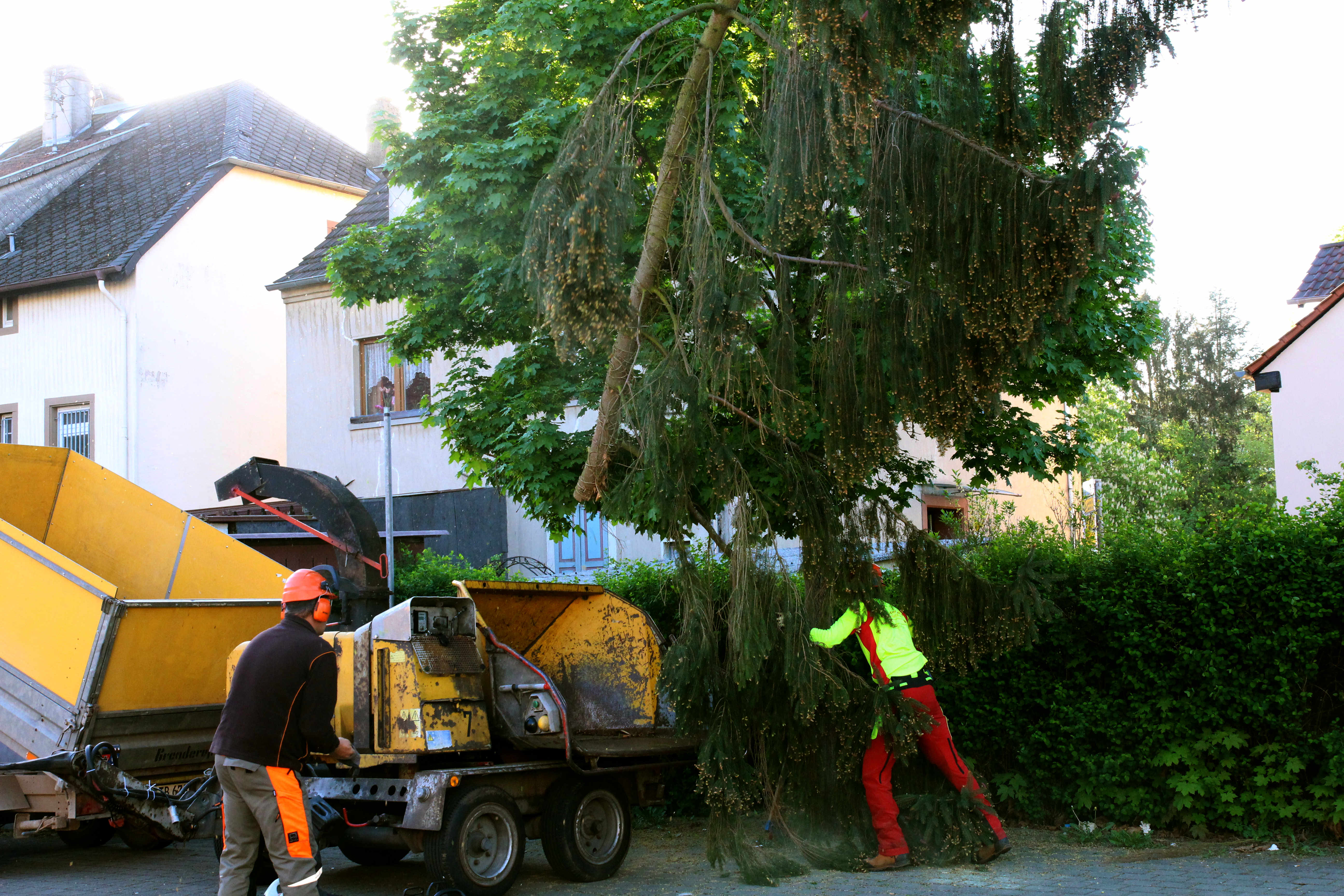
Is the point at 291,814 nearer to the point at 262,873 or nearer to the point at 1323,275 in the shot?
the point at 262,873

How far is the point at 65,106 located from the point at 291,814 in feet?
94.0

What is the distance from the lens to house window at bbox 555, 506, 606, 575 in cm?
1725

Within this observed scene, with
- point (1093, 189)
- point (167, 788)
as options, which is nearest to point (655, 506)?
point (1093, 189)

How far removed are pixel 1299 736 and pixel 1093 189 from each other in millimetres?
4026

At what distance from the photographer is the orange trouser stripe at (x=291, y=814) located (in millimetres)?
5328

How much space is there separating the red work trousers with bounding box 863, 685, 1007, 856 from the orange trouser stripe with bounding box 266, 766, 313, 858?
343 centimetres

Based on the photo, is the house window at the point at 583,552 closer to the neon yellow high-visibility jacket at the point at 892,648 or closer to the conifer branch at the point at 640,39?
the neon yellow high-visibility jacket at the point at 892,648

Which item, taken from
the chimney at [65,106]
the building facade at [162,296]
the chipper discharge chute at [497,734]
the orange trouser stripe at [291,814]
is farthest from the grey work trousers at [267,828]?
the chimney at [65,106]

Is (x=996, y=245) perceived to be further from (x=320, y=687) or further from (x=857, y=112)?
(x=320, y=687)

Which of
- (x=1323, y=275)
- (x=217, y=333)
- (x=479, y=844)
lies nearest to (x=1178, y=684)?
(x=479, y=844)

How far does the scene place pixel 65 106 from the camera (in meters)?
28.7

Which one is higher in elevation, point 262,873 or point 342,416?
point 342,416

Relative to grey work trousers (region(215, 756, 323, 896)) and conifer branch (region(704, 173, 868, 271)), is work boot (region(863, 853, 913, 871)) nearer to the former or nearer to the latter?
grey work trousers (region(215, 756, 323, 896))

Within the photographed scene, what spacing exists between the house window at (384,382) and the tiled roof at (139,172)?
15.2 ft
